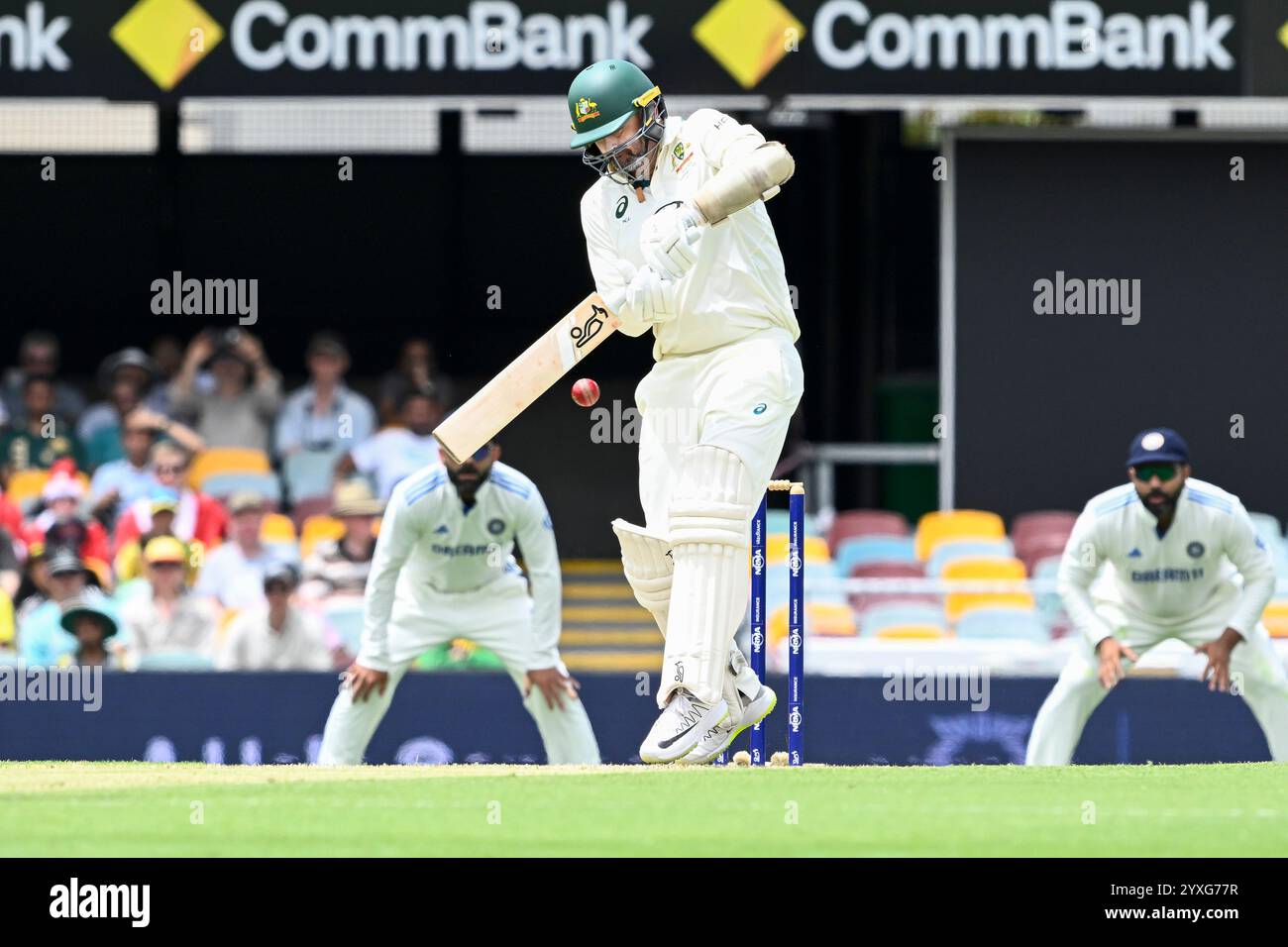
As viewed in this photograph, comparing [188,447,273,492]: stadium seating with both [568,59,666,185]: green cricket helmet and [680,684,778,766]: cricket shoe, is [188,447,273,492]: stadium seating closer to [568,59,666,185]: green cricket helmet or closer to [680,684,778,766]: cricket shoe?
[680,684,778,766]: cricket shoe

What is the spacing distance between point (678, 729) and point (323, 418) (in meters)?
7.66

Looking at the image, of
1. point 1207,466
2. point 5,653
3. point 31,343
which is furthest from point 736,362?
point 31,343

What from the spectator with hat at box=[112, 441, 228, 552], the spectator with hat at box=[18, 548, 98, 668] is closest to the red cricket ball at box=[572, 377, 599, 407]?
the spectator with hat at box=[18, 548, 98, 668]

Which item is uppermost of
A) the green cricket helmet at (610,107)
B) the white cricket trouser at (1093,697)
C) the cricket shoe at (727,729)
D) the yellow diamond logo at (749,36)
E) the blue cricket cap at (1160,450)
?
the yellow diamond logo at (749,36)

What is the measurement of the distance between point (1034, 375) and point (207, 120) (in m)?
5.71

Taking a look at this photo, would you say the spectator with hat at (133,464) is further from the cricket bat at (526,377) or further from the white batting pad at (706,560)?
the white batting pad at (706,560)

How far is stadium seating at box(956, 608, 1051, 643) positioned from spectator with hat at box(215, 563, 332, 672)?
3.28m

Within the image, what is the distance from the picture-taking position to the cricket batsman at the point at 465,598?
10.8 metres

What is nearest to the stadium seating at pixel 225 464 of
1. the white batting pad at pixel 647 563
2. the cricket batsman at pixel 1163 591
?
the cricket batsman at pixel 1163 591

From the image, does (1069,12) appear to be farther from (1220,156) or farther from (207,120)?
(207,120)

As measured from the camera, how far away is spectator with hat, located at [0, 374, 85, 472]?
13.8m

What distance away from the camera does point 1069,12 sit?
12703 millimetres

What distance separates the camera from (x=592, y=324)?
21.5 feet

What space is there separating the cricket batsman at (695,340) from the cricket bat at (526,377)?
0.27 ft
